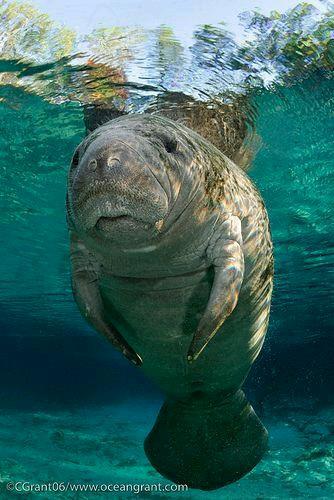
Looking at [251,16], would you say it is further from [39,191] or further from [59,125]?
[39,191]

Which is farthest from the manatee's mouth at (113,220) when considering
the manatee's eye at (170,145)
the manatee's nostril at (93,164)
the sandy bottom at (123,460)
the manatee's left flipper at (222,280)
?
the sandy bottom at (123,460)

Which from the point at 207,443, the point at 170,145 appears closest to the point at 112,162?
the point at 170,145

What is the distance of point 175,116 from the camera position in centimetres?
765

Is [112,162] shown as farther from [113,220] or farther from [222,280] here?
[222,280]

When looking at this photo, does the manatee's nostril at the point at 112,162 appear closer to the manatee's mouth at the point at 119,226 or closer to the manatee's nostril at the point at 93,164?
the manatee's nostril at the point at 93,164

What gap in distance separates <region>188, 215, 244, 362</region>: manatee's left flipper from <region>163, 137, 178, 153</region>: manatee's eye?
596mm

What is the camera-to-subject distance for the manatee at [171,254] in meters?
2.62

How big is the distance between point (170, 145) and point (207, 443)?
333 centimetres

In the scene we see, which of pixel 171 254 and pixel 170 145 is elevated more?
pixel 170 145

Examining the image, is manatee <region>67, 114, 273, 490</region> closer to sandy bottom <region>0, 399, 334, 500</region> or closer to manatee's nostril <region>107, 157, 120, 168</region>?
manatee's nostril <region>107, 157, 120, 168</region>

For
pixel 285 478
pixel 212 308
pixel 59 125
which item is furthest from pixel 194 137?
pixel 285 478

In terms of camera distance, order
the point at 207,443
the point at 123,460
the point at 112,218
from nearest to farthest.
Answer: the point at 112,218 < the point at 207,443 < the point at 123,460

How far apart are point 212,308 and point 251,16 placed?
4.58 metres

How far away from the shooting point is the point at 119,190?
8.18 feet
